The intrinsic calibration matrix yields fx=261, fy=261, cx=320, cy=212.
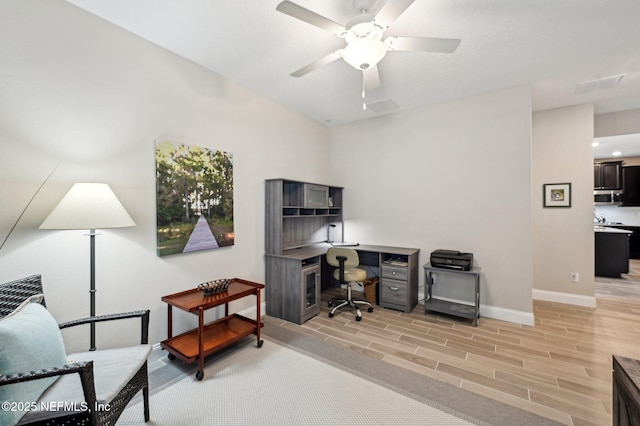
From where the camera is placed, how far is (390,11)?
5.18ft

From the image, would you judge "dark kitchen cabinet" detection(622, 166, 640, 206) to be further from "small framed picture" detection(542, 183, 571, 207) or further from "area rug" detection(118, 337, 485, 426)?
"area rug" detection(118, 337, 485, 426)

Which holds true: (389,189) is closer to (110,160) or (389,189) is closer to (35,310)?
(110,160)

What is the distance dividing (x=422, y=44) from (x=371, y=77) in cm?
59

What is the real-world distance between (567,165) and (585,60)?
1.75 m

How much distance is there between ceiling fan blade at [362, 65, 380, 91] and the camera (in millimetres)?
2266

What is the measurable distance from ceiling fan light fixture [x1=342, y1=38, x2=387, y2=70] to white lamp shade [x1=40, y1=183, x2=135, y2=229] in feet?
6.55

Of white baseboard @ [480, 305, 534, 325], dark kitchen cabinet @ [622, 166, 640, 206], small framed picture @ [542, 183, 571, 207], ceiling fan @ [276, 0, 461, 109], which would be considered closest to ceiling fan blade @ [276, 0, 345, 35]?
ceiling fan @ [276, 0, 461, 109]

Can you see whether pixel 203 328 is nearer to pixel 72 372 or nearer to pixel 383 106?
pixel 72 372

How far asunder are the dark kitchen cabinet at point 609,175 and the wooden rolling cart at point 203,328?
870 centimetres

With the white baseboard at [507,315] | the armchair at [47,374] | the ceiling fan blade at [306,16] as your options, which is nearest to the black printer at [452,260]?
the white baseboard at [507,315]

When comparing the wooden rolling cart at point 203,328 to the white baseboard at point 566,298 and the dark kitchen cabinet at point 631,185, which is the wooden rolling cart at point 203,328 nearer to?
the white baseboard at point 566,298

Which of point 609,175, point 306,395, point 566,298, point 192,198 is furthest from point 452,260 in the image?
point 609,175

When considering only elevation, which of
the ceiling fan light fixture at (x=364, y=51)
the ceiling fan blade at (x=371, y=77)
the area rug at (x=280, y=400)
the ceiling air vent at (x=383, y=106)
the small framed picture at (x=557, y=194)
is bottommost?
the area rug at (x=280, y=400)

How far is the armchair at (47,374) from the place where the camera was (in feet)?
3.67
